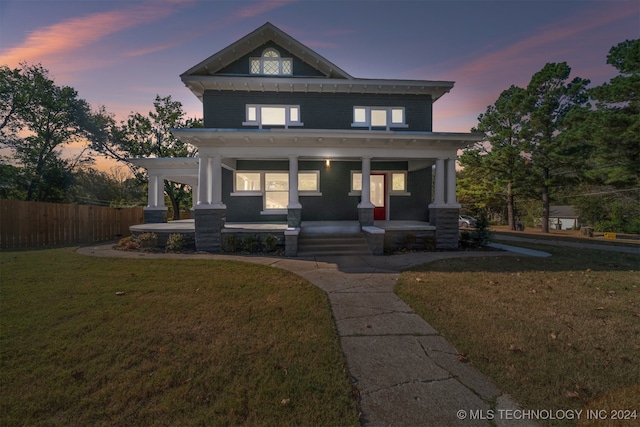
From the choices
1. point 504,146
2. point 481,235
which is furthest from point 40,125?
point 504,146

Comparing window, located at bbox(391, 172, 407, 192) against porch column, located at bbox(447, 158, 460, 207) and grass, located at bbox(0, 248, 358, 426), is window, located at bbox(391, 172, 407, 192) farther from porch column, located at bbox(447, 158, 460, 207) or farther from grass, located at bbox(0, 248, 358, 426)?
grass, located at bbox(0, 248, 358, 426)

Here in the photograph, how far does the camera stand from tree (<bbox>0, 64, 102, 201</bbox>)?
65.0 ft

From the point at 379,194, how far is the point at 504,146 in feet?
57.3

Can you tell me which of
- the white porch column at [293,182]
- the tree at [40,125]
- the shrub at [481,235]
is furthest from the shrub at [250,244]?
the tree at [40,125]

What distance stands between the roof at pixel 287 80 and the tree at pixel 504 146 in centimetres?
1409

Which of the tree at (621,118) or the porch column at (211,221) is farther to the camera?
the tree at (621,118)

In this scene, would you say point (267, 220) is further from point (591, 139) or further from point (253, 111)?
point (591, 139)

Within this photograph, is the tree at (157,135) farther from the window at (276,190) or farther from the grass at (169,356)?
the grass at (169,356)

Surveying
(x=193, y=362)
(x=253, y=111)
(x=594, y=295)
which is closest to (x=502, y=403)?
(x=193, y=362)

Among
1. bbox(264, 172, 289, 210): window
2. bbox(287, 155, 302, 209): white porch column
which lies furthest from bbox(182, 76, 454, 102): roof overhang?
bbox(287, 155, 302, 209): white porch column

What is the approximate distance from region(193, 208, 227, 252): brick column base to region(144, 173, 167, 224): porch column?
5421mm

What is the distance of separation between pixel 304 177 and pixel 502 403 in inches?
449

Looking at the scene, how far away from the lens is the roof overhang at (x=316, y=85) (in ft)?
38.7

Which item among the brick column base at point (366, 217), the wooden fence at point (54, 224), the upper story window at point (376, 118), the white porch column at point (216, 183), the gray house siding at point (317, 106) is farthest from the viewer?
the upper story window at point (376, 118)
